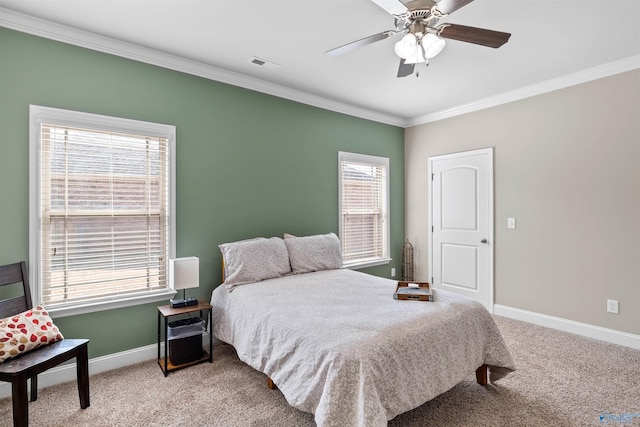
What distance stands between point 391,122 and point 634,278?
3353mm

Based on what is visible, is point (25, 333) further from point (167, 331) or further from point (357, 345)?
point (357, 345)

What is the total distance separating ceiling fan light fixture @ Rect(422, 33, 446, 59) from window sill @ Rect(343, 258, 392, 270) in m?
2.83

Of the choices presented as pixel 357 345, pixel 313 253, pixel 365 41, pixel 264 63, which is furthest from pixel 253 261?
pixel 365 41

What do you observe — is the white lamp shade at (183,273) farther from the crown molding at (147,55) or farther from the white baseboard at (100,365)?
the crown molding at (147,55)

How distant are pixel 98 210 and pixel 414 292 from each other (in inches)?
Answer: 103

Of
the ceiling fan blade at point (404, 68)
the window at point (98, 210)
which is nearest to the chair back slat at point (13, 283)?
the window at point (98, 210)

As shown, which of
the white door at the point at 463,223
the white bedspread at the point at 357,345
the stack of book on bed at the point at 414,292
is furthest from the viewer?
the white door at the point at 463,223

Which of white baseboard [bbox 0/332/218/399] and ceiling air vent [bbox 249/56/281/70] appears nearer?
white baseboard [bbox 0/332/218/399]

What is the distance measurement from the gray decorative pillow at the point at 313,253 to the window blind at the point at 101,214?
1211 mm

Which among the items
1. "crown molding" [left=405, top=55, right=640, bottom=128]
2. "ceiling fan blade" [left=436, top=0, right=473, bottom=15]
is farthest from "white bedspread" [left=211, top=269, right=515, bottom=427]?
"crown molding" [left=405, top=55, right=640, bottom=128]

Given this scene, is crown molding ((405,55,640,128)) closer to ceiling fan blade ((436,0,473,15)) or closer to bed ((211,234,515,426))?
ceiling fan blade ((436,0,473,15))

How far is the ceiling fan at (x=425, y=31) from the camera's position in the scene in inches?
71.9

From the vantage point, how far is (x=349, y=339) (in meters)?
1.79

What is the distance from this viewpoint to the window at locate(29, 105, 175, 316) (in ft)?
8.07
